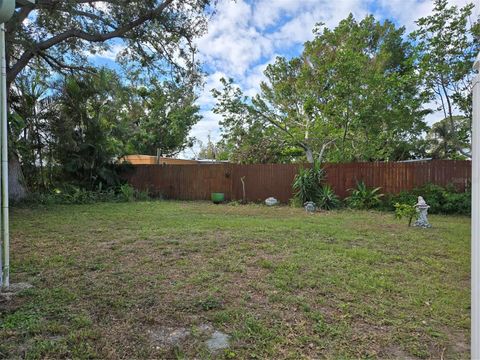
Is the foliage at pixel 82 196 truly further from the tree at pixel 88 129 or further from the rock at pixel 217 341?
the rock at pixel 217 341

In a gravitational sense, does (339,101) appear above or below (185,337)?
above

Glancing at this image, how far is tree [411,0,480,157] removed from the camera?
9383 millimetres

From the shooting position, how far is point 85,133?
1109cm

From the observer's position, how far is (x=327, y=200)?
30.7 ft

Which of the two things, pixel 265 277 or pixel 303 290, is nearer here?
pixel 303 290

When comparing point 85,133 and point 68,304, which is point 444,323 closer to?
point 68,304

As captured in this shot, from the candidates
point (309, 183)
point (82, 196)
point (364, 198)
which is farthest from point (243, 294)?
point (82, 196)

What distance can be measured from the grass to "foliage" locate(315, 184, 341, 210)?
3.98 metres

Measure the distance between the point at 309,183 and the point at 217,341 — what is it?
811 centimetres

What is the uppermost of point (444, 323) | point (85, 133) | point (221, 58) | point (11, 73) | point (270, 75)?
point (270, 75)

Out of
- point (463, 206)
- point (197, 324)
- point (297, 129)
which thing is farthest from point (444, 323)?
point (297, 129)

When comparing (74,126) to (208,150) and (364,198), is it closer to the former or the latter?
(364,198)

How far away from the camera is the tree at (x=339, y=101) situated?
36.8 ft

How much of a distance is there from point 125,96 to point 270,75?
8.13 metres
